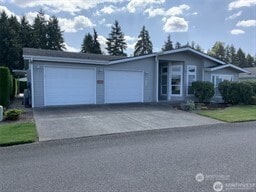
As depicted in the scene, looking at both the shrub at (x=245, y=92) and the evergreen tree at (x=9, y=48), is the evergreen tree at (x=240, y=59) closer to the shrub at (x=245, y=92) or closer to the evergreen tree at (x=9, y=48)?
the evergreen tree at (x=9, y=48)

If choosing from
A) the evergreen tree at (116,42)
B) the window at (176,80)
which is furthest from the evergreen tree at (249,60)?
the window at (176,80)

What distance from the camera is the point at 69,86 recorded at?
1530cm

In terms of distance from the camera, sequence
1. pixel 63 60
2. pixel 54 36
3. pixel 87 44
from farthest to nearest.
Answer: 1. pixel 87 44
2. pixel 54 36
3. pixel 63 60

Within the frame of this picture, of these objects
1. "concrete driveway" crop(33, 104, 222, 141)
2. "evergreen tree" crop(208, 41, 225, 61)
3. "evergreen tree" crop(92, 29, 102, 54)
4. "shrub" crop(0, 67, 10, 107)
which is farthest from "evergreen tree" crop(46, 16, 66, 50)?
"evergreen tree" crop(208, 41, 225, 61)

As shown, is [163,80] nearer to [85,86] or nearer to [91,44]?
[85,86]

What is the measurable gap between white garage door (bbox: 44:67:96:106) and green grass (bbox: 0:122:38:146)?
5139 mm

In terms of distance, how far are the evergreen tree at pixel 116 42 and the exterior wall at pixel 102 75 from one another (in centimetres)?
4251

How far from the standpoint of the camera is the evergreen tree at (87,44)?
54247 millimetres

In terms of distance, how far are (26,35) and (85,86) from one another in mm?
35279

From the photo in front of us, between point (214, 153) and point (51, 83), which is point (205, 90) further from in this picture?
point (214, 153)

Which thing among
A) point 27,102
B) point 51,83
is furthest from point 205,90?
point 27,102

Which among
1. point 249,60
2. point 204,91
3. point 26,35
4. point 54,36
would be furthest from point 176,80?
point 249,60

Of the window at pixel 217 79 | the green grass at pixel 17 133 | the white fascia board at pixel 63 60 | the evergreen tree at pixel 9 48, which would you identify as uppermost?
the evergreen tree at pixel 9 48

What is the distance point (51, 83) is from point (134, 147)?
9.38 m
